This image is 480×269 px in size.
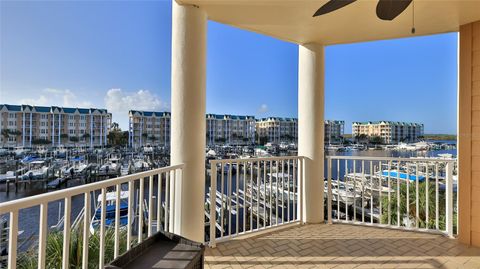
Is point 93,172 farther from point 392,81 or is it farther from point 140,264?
point 392,81

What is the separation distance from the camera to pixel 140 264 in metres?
1.52

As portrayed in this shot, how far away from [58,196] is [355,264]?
2631 millimetres

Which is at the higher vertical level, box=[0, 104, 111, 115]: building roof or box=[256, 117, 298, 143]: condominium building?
box=[0, 104, 111, 115]: building roof

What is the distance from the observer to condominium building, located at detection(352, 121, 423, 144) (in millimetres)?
8266

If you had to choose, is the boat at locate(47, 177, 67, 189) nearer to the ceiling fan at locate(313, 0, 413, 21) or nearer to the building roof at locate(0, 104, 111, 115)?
the building roof at locate(0, 104, 111, 115)

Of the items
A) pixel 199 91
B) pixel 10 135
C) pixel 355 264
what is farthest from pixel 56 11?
pixel 355 264

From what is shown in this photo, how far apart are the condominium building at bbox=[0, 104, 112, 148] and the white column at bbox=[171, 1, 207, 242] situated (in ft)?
25.5

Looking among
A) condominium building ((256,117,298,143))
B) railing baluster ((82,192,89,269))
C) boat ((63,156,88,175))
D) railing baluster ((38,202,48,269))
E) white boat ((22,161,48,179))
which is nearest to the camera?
railing baluster ((38,202,48,269))

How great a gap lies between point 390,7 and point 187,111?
6.94 ft

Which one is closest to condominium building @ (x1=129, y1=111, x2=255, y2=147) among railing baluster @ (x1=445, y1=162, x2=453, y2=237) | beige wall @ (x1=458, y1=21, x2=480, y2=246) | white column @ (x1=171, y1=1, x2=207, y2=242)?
white column @ (x1=171, y1=1, x2=207, y2=242)

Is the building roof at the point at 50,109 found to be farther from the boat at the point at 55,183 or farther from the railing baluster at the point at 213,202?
the railing baluster at the point at 213,202

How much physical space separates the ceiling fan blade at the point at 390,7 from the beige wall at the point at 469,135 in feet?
4.68

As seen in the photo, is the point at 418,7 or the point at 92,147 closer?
the point at 418,7

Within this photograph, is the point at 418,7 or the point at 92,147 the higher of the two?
the point at 418,7
